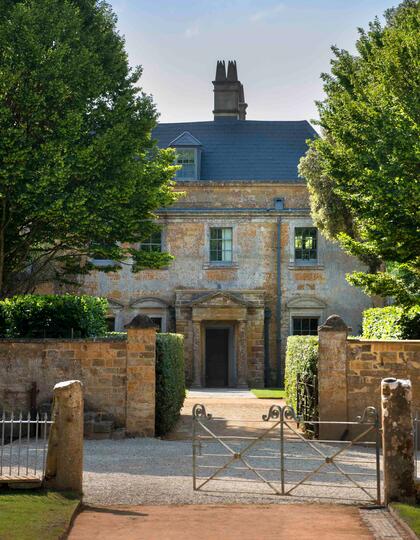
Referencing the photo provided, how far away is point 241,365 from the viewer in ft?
98.8

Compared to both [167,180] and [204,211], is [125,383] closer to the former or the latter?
[167,180]

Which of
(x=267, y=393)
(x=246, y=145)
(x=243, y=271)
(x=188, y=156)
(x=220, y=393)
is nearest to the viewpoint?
(x=267, y=393)

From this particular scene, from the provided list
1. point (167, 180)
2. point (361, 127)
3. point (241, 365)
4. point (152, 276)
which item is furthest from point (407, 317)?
point (152, 276)

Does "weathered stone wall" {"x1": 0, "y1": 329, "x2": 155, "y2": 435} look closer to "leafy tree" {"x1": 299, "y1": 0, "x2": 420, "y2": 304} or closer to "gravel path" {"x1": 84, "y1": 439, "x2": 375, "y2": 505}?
"gravel path" {"x1": 84, "y1": 439, "x2": 375, "y2": 505}

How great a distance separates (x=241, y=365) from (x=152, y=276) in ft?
15.0

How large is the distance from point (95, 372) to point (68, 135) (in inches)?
205

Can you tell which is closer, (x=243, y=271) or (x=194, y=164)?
(x=243, y=271)

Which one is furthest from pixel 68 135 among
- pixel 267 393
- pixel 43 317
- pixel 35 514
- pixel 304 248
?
pixel 304 248

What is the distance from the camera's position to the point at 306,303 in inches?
1226

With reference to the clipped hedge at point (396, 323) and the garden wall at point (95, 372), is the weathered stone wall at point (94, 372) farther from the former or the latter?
the clipped hedge at point (396, 323)

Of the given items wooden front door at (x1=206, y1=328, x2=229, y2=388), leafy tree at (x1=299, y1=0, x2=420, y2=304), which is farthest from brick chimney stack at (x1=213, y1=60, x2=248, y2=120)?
leafy tree at (x1=299, y1=0, x2=420, y2=304)

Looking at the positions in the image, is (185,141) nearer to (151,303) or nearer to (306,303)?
(151,303)

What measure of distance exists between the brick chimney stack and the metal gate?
894 inches

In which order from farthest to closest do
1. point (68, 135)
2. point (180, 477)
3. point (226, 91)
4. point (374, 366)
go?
point (226, 91)
point (68, 135)
point (374, 366)
point (180, 477)
